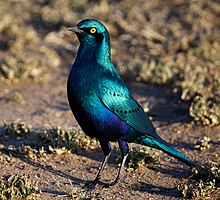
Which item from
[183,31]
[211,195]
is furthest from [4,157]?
[183,31]

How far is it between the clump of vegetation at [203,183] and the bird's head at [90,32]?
4.85ft

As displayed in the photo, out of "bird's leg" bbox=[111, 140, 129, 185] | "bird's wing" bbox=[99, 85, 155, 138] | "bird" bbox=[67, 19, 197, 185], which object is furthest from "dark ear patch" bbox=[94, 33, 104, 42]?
"bird's leg" bbox=[111, 140, 129, 185]

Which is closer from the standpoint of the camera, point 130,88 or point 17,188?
point 17,188

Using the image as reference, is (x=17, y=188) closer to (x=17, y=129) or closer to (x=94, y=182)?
(x=94, y=182)

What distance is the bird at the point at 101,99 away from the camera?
15.7 feet

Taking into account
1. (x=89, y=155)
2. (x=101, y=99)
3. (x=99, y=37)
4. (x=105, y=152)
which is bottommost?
(x=89, y=155)

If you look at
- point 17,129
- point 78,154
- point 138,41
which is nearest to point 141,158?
point 78,154

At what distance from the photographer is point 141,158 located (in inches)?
219

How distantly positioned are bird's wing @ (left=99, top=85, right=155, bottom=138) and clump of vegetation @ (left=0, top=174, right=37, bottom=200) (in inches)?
37.7

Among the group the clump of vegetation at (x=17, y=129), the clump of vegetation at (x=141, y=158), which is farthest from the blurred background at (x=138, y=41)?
the clump of vegetation at (x=17, y=129)

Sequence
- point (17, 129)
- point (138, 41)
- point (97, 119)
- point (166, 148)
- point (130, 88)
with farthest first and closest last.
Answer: point (138, 41) → point (130, 88) → point (17, 129) → point (166, 148) → point (97, 119)

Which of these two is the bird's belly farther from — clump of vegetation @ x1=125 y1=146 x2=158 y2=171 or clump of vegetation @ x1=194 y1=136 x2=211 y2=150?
clump of vegetation @ x1=194 y1=136 x2=211 y2=150

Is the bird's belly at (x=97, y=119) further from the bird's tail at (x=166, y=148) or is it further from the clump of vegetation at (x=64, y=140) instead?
the clump of vegetation at (x=64, y=140)

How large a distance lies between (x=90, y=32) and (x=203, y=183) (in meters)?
1.68
